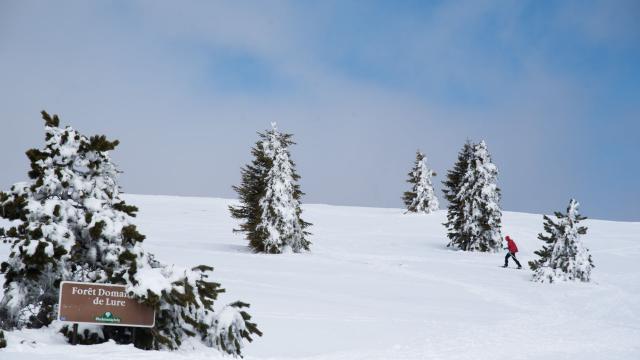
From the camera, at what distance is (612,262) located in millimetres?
30250

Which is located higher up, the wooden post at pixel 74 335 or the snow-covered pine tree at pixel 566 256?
the snow-covered pine tree at pixel 566 256

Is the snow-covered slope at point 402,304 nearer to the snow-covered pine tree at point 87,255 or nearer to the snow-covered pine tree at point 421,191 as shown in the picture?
the snow-covered pine tree at point 87,255

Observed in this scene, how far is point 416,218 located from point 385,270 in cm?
2755

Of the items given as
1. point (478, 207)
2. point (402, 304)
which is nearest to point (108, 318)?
point (402, 304)

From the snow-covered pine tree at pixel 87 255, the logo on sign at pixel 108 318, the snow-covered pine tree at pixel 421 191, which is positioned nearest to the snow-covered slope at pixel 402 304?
the logo on sign at pixel 108 318

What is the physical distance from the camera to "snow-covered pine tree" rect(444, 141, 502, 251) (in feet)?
113

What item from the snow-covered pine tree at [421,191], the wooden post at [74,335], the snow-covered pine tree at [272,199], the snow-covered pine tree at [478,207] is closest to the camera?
the wooden post at [74,335]

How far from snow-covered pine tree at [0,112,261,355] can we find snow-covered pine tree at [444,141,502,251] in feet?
88.9

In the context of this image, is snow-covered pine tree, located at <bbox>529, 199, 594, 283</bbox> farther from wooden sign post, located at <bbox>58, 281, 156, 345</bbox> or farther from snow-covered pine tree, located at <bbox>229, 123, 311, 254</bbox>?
wooden sign post, located at <bbox>58, 281, 156, 345</bbox>

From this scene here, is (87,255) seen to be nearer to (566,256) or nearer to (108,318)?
(108,318)

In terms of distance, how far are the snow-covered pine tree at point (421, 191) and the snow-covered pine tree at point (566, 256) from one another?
35693 mm

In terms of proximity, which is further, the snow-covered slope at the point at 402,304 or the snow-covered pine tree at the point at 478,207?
the snow-covered pine tree at the point at 478,207

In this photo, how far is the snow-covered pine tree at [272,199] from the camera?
94.4 ft

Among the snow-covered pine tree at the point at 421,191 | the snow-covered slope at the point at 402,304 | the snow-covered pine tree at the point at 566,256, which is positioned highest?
the snow-covered pine tree at the point at 421,191
